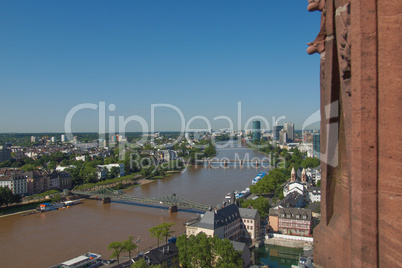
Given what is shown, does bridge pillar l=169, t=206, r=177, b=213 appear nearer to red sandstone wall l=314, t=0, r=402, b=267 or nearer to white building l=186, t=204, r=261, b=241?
white building l=186, t=204, r=261, b=241

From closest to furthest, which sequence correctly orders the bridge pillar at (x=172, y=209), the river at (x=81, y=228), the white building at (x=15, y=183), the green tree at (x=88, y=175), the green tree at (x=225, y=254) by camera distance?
the green tree at (x=225, y=254) < the river at (x=81, y=228) < the bridge pillar at (x=172, y=209) < the white building at (x=15, y=183) < the green tree at (x=88, y=175)

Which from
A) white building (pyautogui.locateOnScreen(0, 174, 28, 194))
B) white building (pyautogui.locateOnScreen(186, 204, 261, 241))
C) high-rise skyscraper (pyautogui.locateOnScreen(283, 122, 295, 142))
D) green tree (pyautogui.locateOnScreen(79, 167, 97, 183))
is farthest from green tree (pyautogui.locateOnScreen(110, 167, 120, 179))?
high-rise skyscraper (pyautogui.locateOnScreen(283, 122, 295, 142))

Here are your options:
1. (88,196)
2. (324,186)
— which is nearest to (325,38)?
(324,186)

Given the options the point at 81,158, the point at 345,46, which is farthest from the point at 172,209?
the point at 81,158

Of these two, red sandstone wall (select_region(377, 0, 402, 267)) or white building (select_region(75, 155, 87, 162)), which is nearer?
red sandstone wall (select_region(377, 0, 402, 267))

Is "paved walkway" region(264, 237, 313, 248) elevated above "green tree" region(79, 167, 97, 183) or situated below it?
below

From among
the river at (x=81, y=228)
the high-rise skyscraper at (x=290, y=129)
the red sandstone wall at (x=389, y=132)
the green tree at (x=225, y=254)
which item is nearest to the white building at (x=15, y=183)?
the river at (x=81, y=228)

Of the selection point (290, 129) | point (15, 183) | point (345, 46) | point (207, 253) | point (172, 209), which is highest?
point (345, 46)

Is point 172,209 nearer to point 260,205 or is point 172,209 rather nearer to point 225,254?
point 260,205

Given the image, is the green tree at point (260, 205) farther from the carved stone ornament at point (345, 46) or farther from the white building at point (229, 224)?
the carved stone ornament at point (345, 46)
